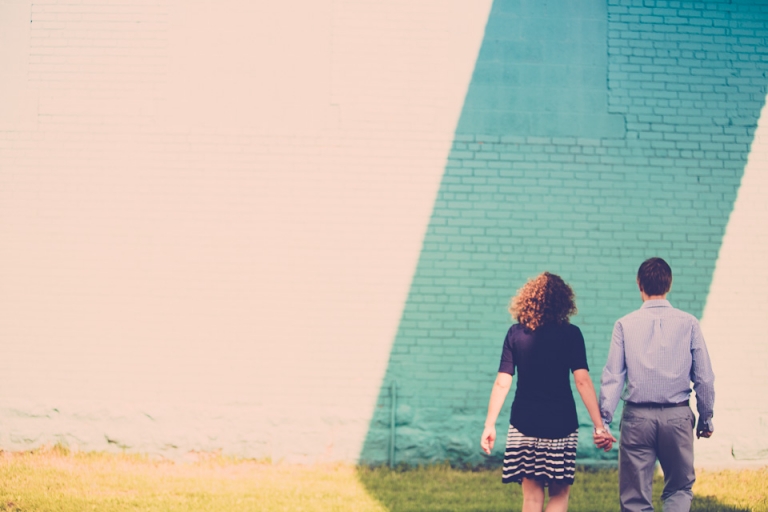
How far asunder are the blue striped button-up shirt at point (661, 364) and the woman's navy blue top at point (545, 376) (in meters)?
0.22

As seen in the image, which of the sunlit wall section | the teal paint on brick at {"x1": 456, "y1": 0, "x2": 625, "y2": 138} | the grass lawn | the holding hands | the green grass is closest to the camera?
the holding hands

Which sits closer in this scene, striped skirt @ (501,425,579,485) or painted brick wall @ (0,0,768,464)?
striped skirt @ (501,425,579,485)

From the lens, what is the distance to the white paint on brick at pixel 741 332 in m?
6.30

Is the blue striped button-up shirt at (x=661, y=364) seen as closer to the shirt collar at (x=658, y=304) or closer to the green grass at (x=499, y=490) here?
the shirt collar at (x=658, y=304)

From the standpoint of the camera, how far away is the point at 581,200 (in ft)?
21.3

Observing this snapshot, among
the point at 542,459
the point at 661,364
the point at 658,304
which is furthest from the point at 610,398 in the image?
the point at 658,304

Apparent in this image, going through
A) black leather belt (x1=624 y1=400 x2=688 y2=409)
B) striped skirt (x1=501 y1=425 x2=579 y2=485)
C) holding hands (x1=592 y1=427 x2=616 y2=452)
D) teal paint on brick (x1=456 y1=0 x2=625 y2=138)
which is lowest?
striped skirt (x1=501 y1=425 x2=579 y2=485)

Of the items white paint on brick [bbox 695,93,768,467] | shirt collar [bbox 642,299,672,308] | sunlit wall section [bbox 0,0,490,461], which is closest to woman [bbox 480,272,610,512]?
shirt collar [bbox 642,299,672,308]

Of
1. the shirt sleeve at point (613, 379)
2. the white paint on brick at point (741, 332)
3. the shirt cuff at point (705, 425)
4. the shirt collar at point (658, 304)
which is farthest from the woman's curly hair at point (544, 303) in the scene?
the white paint on brick at point (741, 332)

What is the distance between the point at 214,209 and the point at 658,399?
4464 millimetres

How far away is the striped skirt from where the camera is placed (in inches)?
144

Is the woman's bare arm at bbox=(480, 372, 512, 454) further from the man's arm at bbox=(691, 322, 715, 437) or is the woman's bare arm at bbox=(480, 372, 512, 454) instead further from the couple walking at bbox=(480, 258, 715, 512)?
the man's arm at bbox=(691, 322, 715, 437)

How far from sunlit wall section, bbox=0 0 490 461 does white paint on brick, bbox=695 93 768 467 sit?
3120 mm

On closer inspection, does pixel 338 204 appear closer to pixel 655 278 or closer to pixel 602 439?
pixel 655 278
